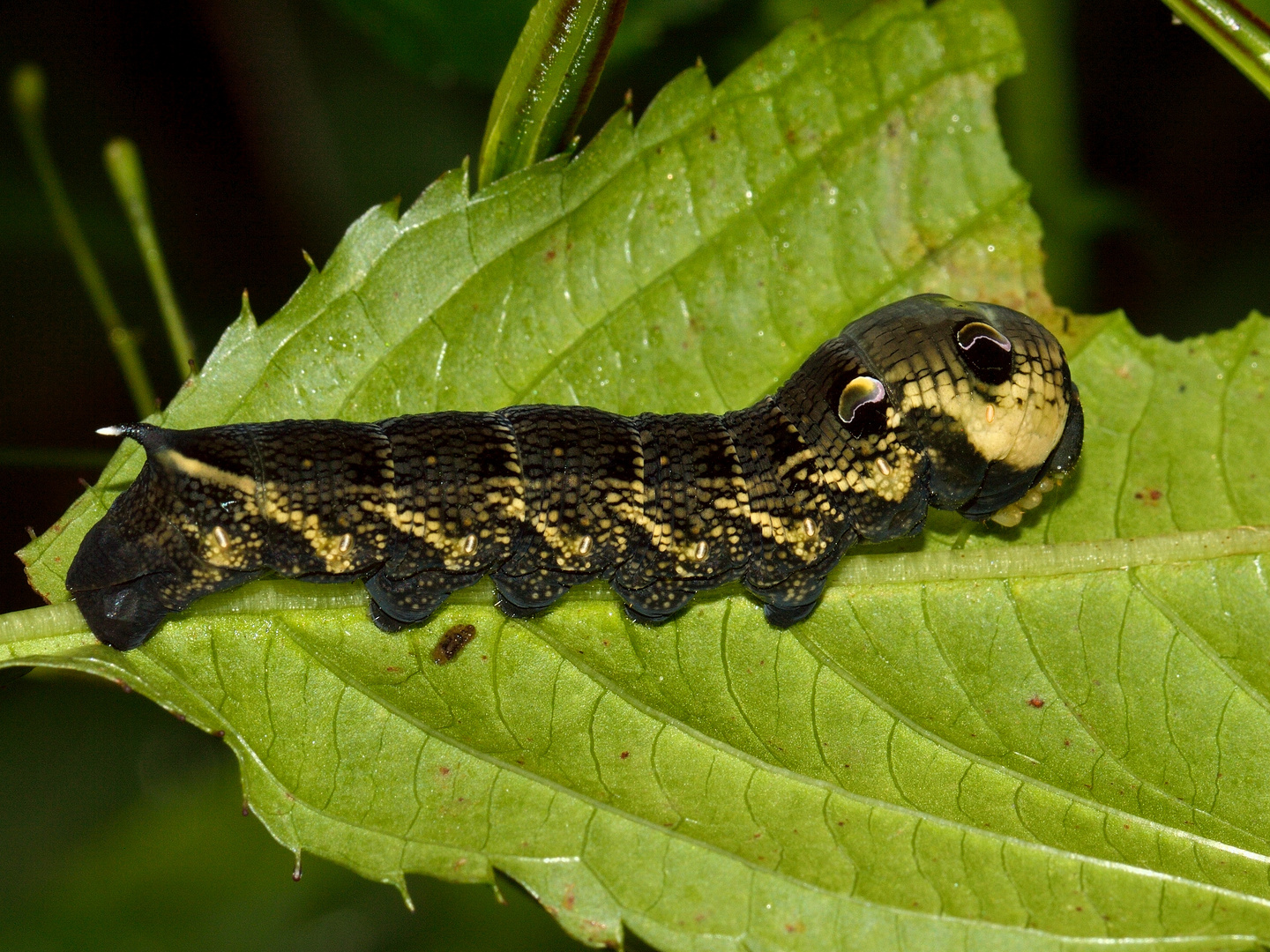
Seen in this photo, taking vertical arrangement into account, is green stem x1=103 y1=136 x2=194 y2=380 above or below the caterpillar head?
above

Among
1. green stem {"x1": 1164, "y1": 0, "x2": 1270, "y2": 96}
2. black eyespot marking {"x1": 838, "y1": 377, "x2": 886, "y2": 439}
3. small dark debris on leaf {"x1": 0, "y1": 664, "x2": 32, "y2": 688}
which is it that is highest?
green stem {"x1": 1164, "y1": 0, "x2": 1270, "y2": 96}

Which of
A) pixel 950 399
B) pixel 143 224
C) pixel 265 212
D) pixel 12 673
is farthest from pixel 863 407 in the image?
pixel 265 212

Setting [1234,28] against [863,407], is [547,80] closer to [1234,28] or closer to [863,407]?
[863,407]

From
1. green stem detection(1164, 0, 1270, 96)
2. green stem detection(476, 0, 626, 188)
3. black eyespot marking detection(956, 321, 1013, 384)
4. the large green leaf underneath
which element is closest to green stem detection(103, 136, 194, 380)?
the large green leaf underneath

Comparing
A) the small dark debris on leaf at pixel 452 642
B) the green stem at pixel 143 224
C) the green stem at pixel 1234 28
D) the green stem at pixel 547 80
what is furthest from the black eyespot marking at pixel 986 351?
the green stem at pixel 143 224

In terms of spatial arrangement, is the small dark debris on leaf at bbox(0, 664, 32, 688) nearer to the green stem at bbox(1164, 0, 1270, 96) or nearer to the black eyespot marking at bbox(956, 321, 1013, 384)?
the black eyespot marking at bbox(956, 321, 1013, 384)

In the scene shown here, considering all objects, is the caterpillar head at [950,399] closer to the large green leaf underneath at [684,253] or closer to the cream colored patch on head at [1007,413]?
the cream colored patch on head at [1007,413]
